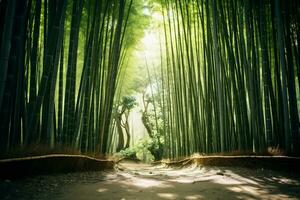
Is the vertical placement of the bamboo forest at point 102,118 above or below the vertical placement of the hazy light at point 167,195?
above

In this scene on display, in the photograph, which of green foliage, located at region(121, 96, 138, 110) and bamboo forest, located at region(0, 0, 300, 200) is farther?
green foliage, located at region(121, 96, 138, 110)

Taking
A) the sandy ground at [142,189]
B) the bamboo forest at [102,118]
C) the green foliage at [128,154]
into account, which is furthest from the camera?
the green foliage at [128,154]

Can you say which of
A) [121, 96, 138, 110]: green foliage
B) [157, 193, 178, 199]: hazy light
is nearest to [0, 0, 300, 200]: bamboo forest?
[157, 193, 178, 199]: hazy light

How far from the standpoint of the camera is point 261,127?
4074 mm

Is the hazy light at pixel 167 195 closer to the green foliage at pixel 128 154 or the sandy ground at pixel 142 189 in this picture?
the sandy ground at pixel 142 189

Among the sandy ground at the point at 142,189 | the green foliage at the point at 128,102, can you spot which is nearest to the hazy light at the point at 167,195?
the sandy ground at the point at 142,189

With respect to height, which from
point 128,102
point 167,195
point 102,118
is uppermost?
point 128,102

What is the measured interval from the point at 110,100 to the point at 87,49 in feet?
3.12

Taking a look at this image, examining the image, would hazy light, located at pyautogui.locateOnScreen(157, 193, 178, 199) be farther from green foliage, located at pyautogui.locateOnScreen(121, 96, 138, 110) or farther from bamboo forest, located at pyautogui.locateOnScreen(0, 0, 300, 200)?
green foliage, located at pyautogui.locateOnScreen(121, 96, 138, 110)

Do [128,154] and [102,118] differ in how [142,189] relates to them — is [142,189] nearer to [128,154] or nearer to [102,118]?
[102,118]

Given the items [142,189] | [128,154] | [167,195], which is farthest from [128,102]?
[167,195]

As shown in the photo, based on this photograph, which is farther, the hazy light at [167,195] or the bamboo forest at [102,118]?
the bamboo forest at [102,118]

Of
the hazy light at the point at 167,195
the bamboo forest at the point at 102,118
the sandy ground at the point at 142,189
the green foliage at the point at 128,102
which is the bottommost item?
the hazy light at the point at 167,195

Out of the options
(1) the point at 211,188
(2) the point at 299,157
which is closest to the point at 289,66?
(2) the point at 299,157
